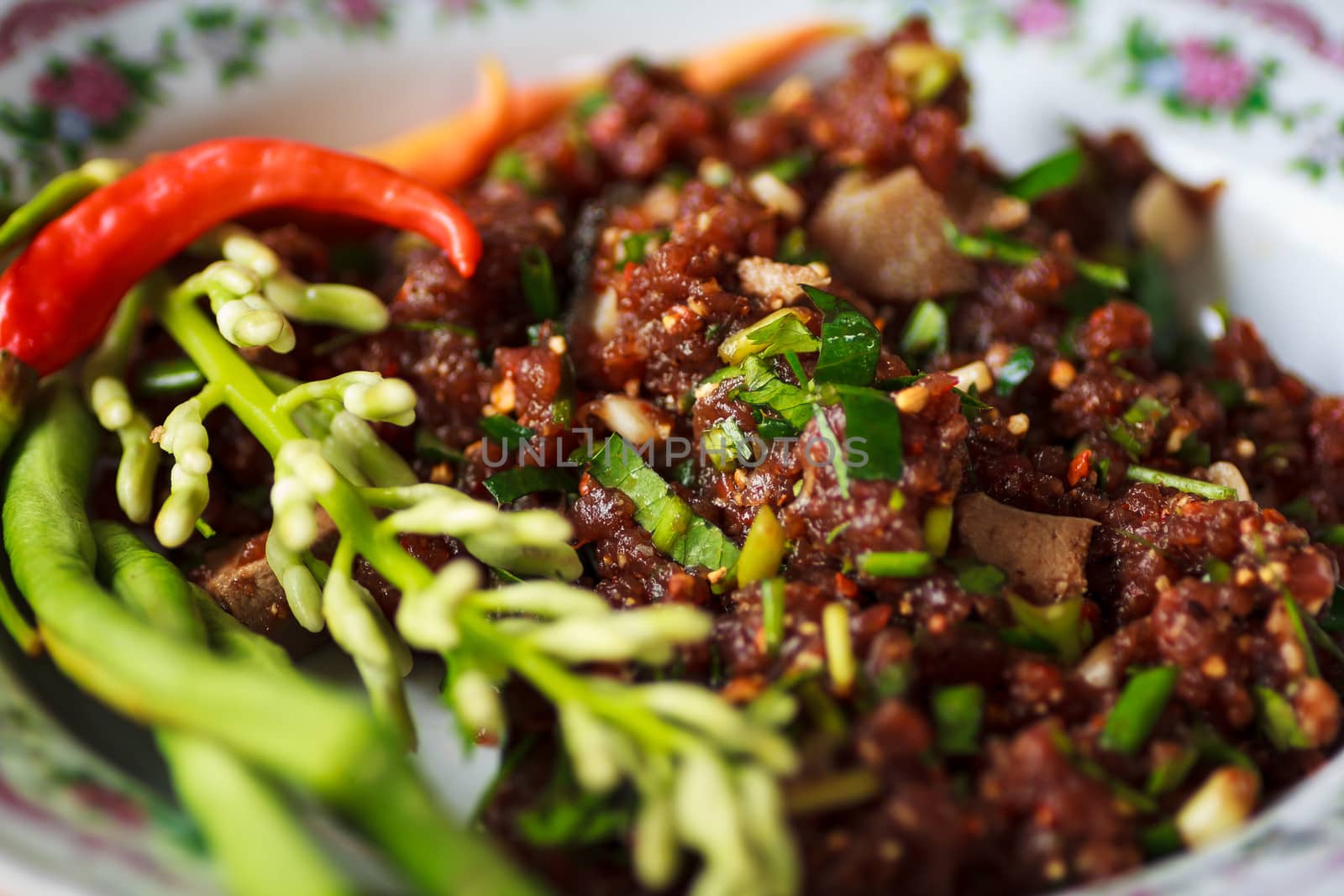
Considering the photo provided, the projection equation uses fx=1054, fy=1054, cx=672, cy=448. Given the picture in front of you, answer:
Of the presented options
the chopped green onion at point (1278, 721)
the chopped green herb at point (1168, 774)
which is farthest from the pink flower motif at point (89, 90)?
the chopped green onion at point (1278, 721)

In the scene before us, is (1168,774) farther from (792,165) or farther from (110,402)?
(110,402)

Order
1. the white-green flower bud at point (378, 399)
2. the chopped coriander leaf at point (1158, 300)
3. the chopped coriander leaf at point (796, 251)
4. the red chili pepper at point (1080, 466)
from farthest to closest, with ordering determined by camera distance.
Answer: the chopped coriander leaf at point (1158, 300)
the chopped coriander leaf at point (796, 251)
the red chili pepper at point (1080, 466)
the white-green flower bud at point (378, 399)

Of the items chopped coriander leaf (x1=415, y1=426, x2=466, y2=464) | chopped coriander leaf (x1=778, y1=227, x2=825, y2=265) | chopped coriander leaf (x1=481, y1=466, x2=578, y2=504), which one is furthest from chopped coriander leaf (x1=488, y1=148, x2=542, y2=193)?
chopped coriander leaf (x1=481, y1=466, x2=578, y2=504)

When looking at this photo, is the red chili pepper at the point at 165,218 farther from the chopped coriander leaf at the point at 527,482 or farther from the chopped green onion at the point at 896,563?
the chopped green onion at the point at 896,563

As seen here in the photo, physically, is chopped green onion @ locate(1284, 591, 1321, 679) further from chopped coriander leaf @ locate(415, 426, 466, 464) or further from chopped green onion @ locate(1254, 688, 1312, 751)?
chopped coriander leaf @ locate(415, 426, 466, 464)

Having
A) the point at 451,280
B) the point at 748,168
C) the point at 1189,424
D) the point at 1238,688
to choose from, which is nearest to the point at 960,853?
the point at 1238,688

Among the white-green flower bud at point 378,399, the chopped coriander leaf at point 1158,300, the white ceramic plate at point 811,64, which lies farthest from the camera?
the white ceramic plate at point 811,64
